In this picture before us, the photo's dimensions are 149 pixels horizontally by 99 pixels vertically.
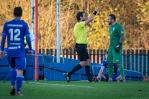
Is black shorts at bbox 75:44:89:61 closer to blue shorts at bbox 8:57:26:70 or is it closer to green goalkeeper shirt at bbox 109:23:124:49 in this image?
green goalkeeper shirt at bbox 109:23:124:49

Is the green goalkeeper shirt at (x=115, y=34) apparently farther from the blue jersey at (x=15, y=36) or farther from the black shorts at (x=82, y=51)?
the blue jersey at (x=15, y=36)

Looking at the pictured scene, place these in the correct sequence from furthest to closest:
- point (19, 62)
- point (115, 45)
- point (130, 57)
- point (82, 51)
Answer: point (130, 57) → point (115, 45) → point (82, 51) → point (19, 62)

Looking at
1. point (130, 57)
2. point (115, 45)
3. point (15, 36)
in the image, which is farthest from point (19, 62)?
point (130, 57)

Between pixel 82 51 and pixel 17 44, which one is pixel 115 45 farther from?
pixel 17 44

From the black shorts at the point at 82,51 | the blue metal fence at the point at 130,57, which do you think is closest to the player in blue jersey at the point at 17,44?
the black shorts at the point at 82,51

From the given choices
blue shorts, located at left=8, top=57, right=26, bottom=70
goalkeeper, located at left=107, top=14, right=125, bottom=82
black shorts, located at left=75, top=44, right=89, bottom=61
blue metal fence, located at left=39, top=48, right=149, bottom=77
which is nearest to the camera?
blue shorts, located at left=8, top=57, right=26, bottom=70

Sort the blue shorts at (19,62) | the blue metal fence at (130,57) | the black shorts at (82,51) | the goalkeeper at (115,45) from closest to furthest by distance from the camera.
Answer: the blue shorts at (19,62)
the black shorts at (82,51)
the goalkeeper at (115,45)
the blue metal fence at (130,57)

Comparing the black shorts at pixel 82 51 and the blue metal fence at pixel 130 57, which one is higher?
the black shorts at pixel 82 51

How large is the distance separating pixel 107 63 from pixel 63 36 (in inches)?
698

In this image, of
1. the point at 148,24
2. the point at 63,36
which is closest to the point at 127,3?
the point at 148,24

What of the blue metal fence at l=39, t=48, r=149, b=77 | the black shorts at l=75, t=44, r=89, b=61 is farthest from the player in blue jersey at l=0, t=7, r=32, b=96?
the blue metal fence at l=39, t=48, r=149, b=77

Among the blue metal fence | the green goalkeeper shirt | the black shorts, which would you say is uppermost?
the green goalkeeper shirt

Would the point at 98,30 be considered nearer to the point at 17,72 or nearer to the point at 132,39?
the point at 132,39

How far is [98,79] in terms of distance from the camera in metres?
22.9
